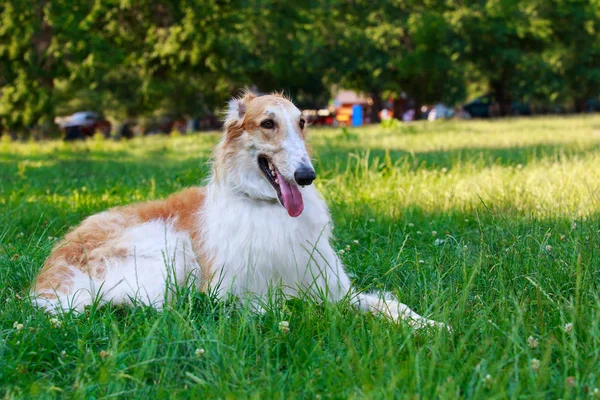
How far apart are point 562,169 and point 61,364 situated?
559cm

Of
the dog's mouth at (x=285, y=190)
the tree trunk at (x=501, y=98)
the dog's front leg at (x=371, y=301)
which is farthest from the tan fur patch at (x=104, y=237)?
the tree trunk at (x=501, y=98)

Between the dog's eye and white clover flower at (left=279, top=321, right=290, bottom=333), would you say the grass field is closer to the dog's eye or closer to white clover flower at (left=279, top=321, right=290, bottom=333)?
white clover flower at (left=279, top=321, right=290, bottom=333)

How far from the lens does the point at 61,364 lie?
8.58ft

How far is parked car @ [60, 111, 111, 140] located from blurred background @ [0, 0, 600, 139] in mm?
107

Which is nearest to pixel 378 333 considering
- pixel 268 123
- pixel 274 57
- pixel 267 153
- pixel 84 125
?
pixel 267 153

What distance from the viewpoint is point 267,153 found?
3584 mm

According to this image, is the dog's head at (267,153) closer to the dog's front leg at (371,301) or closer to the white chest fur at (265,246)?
the white chest fur at (265,246)

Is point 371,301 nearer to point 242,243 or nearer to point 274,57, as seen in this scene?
point 242,243

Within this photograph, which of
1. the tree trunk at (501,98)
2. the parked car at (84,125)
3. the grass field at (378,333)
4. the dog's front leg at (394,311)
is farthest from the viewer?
the tree trunk at (501,98)

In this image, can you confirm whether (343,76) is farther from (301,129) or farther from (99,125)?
(301,129)

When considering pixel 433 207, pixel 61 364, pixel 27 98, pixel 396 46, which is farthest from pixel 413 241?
pixel 396 46

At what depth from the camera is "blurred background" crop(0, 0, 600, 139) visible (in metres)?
20.2

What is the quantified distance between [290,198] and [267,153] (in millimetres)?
291

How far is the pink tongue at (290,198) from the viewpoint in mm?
3531
